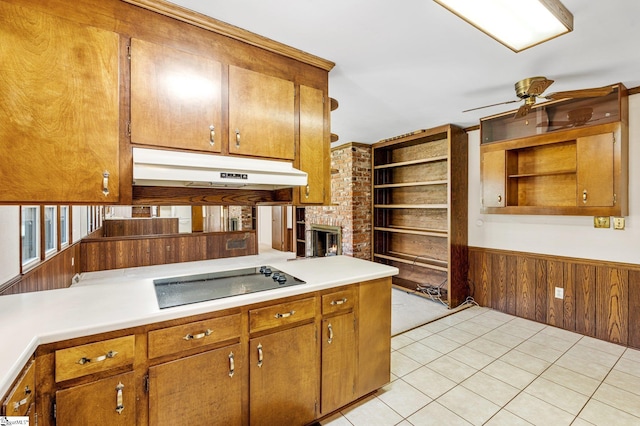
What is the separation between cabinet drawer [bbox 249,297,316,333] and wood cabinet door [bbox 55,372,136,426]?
0.59 m

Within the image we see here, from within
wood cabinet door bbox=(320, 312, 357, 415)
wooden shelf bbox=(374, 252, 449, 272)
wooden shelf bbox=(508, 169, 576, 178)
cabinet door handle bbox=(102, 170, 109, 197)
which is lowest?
wood cabinet door bbox=(320, 312, 357, 415)

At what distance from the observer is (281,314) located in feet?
5.45

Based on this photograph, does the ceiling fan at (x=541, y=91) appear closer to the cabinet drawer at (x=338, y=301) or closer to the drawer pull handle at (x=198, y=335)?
the cabinet drawer at (x=338, y=301)

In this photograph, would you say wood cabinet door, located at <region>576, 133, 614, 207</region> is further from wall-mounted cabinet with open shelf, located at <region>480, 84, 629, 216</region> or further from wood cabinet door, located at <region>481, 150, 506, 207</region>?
wood cabinet door, located at <region>481, 150, 506, 207</region>

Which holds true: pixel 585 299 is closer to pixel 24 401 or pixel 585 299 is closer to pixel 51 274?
pixel 24 401

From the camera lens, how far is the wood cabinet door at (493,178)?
3.40 metres

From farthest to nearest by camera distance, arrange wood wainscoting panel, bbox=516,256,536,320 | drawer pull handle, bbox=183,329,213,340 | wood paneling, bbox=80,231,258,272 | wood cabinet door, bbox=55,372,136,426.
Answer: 1. wood paneling, bbox=80,231,258,272
2. wood wainscoting panel, bbox=516,256,536,320
3. drawer pull handle, bbox=183,329,213,340
4. wood cabinet door, bbox=55,372,136,426

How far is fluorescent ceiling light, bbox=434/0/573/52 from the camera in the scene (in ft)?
4.86

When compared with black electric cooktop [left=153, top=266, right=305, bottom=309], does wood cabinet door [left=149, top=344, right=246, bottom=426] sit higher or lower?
lower

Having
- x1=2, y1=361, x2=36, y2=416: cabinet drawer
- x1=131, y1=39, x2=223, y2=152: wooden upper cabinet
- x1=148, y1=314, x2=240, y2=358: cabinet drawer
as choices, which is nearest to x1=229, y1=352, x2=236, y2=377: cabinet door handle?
x1=148, y1=314, x2=240, y2=358: cabinet drawer

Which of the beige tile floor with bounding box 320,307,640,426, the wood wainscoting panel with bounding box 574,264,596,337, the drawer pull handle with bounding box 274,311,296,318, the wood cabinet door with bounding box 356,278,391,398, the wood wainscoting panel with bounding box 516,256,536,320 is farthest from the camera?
the wood wainscoting panel with bounding box 516,256,536,320

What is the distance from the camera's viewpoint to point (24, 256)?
2355 mm

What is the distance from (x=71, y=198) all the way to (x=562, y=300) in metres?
4.38

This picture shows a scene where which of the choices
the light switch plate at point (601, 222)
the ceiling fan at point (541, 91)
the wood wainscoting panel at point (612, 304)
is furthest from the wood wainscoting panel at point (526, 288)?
the ceiling fan at point (541, 91)
